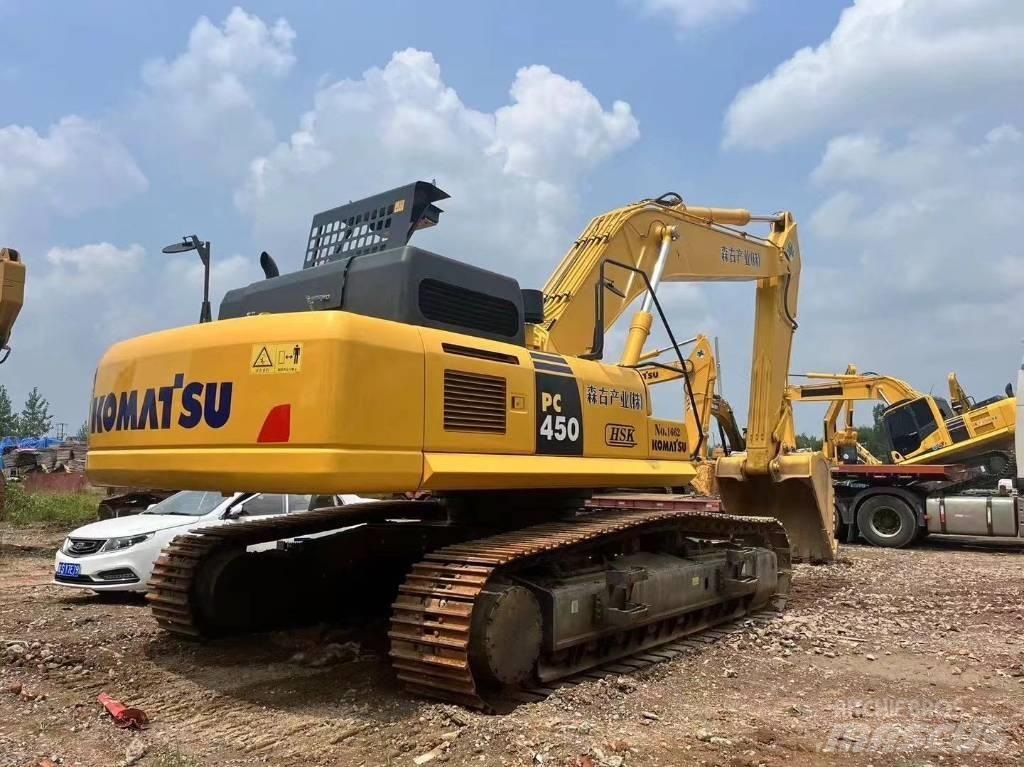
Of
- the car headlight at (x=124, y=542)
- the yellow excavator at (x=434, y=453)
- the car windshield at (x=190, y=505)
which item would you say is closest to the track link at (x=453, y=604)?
the yellow excavator at (x=434, y=453)

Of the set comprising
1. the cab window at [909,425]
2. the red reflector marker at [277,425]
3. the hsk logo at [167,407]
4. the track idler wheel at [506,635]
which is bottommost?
the track idler wheel at [506,635]

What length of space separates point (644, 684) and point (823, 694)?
41.5 inches

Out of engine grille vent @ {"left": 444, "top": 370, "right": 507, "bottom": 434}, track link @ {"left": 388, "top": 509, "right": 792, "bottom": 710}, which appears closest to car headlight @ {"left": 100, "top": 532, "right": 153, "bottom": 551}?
track link @ {"left": 388, "top": 509, "right": 792, "bottom": 710}

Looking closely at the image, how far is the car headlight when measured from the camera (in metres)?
8.87

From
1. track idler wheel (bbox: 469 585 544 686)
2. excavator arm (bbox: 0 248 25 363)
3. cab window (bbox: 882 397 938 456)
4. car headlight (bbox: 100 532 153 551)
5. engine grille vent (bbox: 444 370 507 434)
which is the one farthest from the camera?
cab window (bbox: 882 397 938 456)

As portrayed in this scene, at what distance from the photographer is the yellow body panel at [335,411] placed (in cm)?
456

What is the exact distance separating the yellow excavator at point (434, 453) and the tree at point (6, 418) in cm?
8597

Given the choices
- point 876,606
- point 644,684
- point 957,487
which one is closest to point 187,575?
point 644,684

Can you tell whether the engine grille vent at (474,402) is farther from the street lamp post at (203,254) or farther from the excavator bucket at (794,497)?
the excavator bucket at (794,497)

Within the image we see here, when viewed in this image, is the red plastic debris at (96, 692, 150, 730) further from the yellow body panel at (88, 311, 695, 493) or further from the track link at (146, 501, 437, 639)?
the track link at (146, 501, 437, 639)

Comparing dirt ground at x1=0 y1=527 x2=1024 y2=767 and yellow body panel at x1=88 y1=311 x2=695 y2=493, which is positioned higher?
yellow body panel at x1=88 y1=311 x2=695 y2=493

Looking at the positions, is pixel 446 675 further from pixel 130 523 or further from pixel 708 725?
pixel 130 523

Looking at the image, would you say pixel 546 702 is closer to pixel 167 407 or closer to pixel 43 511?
pixel 167 407

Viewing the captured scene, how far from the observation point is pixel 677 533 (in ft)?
23.8
